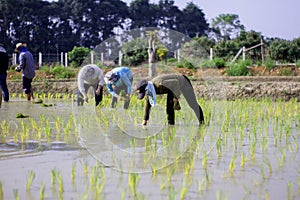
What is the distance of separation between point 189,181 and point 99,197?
2.27 feet

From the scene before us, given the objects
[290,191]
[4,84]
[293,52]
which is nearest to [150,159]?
[290,191]

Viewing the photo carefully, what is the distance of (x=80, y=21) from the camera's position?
3912 centimetres

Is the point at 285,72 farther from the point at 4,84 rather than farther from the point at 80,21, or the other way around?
the point at 80,21

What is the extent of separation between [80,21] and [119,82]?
109ft

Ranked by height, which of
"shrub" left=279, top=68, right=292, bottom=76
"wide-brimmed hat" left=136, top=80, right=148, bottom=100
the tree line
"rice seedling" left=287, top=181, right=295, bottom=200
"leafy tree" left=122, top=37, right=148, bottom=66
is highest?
the tree line

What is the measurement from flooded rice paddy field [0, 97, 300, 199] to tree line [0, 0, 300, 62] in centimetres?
2303

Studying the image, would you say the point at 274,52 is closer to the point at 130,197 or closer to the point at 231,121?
the point at 231,121

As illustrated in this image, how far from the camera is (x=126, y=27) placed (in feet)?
137

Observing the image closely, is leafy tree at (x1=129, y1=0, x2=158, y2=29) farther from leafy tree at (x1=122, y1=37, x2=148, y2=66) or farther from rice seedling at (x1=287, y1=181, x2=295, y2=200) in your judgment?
rice seedling at (x1=287, y1=181, x2=295, y2=200)

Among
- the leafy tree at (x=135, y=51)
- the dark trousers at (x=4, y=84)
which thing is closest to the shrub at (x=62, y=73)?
the dark trousers at (x=4, y=84)

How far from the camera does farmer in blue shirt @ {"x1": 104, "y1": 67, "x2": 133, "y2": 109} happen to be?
6.68 m

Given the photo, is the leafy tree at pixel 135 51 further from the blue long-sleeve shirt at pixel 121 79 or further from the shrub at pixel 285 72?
the shrub at pixel 285 72

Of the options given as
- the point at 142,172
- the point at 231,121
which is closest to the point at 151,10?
the point at 231,121

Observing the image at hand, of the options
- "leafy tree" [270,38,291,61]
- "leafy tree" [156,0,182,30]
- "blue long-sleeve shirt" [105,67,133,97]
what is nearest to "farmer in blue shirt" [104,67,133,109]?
"blue long-sleeve shirt" [105,67,133,97]
